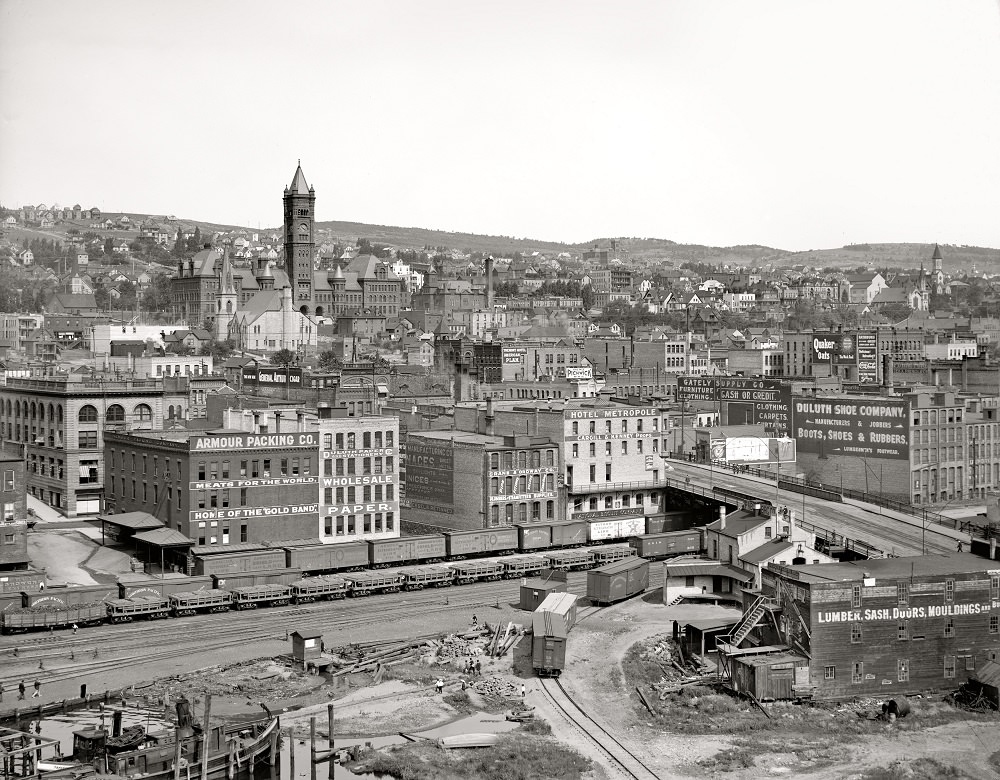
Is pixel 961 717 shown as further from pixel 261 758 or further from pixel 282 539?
pixel 282 539

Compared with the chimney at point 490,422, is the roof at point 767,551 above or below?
below

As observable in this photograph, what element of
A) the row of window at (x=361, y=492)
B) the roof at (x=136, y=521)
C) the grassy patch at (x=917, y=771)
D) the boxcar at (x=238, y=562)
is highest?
the row of window at (x=361, y=492)

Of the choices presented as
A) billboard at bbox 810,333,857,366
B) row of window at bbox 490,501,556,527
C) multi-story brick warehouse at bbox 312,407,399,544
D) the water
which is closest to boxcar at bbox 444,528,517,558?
row of window at bbox 490,501,556,527

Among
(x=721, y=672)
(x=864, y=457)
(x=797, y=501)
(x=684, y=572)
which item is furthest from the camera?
(x=864, y=457)

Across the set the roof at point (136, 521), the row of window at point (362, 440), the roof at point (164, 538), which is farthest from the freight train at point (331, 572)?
the row of window at point (362, 440)

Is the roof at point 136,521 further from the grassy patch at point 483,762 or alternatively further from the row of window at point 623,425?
the grassy patch at point 483,762

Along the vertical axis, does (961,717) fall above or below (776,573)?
below

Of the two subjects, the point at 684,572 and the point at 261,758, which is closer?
the point at 261,758

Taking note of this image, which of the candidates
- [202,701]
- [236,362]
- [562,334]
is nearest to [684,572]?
[202,701]
